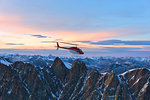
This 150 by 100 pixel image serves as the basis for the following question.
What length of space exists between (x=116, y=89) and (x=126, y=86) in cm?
867

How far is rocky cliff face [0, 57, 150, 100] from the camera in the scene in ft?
470

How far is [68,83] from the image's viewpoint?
170m

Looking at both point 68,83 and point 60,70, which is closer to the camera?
point 68,83

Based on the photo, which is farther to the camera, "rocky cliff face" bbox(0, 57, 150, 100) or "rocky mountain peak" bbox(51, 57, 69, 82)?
"rocky mountain peak" bbox(51, 57, 69, 82)

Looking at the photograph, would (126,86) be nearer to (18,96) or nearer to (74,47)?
(74,47)

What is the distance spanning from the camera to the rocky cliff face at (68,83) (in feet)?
470

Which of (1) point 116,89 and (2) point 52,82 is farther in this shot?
(2) point 52,82

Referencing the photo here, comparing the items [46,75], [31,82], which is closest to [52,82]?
[46,75]

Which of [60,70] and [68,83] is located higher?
[60,70]

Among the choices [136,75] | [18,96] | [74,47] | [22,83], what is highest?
[74,47]

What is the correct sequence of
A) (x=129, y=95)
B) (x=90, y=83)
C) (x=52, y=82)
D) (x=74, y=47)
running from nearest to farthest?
(x=74, y=47) < (x=129, y=95) < (x=90, y=83) < (x=52, y=82)

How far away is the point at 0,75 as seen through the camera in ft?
570

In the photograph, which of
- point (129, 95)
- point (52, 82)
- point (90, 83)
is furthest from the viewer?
point (52, 82)

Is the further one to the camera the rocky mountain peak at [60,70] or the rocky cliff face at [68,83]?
the rocky mountain peak at [60,70]
